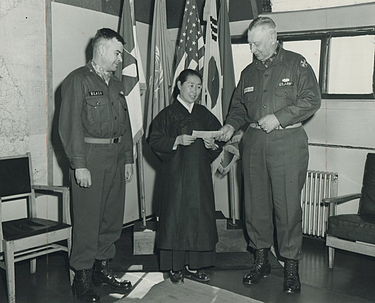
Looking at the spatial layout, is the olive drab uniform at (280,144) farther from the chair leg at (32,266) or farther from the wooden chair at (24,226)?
the chair leg at (32,266)

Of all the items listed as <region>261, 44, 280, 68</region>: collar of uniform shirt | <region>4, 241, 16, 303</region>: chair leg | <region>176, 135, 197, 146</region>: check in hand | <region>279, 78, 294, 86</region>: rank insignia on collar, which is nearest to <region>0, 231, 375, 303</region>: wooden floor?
<region>4, 241, 16, 303</region>: chair leg

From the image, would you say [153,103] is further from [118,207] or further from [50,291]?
[50,291]

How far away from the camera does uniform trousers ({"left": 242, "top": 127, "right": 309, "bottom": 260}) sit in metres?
3.13

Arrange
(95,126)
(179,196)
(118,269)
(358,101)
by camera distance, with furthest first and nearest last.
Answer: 1. (358,101)
2. (118,269)
3. (179,196)
4. (95,126)

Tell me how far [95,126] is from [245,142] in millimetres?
1046

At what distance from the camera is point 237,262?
3.78 m

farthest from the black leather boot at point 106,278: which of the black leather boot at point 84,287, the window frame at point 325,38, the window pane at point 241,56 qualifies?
the window pane at point 241,56

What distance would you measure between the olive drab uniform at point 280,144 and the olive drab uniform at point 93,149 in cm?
90

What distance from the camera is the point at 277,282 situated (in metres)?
3.41

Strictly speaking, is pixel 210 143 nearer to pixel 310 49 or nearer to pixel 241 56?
pixel 310 49

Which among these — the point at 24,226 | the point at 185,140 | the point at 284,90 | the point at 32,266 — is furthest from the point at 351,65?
the point at 32,266

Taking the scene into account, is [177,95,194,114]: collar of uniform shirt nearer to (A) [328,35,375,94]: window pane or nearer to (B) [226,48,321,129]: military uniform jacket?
Answer: (B) [226,48,321,129]: military uniform jacket

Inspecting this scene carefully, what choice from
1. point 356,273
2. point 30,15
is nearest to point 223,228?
point 356,273

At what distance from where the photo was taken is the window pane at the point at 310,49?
4.27 metres
